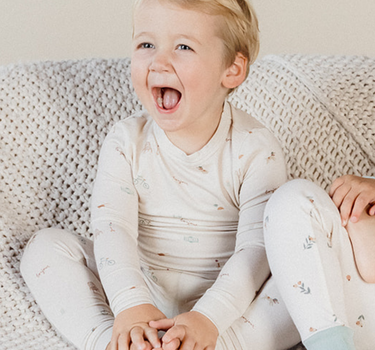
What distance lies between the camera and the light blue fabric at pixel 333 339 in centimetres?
73

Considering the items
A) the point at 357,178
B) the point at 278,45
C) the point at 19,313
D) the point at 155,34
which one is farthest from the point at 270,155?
the point at 278,45

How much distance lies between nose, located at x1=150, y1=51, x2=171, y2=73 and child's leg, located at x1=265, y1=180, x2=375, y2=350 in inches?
9.2

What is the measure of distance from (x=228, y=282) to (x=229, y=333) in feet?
0.23

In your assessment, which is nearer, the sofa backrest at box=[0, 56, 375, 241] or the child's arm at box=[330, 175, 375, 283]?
the child's arm at box=[330, 175, 375, 283]

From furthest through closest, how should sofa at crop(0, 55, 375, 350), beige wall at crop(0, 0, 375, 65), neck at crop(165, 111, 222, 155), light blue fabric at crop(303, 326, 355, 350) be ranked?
beige wall at crop(0, 0, 375, 65), sofa at crop(0, 55, 375, 350), neck at crop(165, 111, 222, 155), light blue fabric at crop(303, 326, 355, 350)

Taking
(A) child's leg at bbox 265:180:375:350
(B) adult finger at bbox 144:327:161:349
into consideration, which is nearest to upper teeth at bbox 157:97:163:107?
(A) child's leg at bbox 265:180:375:350

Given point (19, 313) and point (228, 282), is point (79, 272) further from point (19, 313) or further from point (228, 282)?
point (228, 282)

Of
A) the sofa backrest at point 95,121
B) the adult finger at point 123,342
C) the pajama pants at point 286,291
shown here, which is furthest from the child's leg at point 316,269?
the sofa backrest at point 95,121

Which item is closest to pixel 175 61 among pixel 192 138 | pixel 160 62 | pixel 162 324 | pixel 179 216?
pixel 160 62

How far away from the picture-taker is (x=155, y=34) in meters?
0.86

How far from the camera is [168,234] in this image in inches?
38.8

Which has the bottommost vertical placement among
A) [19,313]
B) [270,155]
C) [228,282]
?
[19,313]

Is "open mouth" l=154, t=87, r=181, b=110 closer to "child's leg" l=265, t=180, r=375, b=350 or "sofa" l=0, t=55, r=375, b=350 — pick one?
"child's leg" l=265, t=180, r=375, b=350

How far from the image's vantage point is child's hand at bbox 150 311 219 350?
75 centimetres
